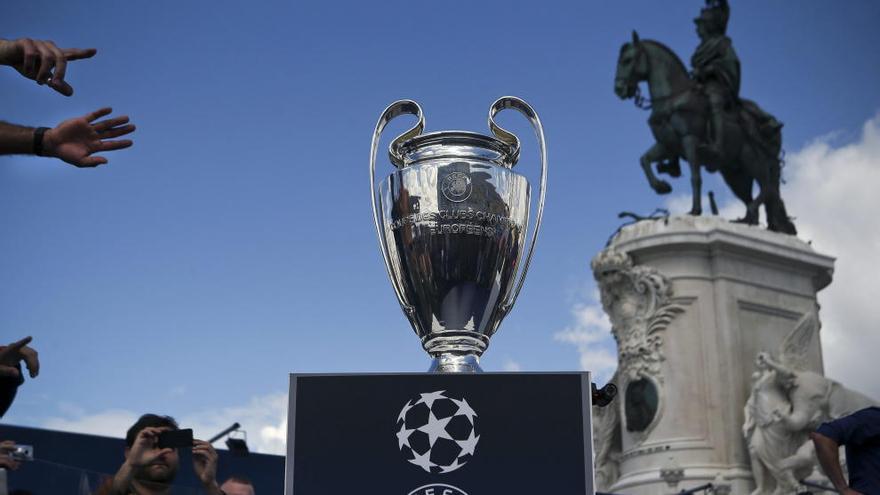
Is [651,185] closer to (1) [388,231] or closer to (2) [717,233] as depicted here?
(2) [717,233]

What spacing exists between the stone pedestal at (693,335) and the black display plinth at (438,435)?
11.2 m

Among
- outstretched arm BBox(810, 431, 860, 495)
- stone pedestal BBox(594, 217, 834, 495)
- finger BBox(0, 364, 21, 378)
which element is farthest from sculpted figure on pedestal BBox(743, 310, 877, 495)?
finger BBox(0, 364, 21, 378)

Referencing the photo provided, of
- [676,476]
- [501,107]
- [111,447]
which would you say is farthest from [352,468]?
[676,476]

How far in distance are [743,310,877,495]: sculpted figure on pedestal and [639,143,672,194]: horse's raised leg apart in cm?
308

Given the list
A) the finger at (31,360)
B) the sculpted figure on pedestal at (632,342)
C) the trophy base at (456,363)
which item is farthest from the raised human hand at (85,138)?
the sculpted figure on pedestal at (632,342)

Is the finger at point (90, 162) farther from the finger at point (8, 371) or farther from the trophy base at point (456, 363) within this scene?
the trophy base at point (456, 363)

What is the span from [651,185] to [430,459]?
14157 mm

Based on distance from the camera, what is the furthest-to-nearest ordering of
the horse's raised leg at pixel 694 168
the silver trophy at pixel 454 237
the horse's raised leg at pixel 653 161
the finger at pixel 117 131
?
the horse's raised leg at pixel 653 161
the horse's raised leg at pixel 694 168
the silver trophy at pixel 454 237
the finger at pixel 117 131

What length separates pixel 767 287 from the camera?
15.2 m

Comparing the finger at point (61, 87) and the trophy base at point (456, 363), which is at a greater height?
the finger at point (61, 87)

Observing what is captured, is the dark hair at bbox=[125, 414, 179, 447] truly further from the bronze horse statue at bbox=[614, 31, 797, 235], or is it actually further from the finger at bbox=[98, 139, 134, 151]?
the bronze horse statue at bbox=[614, 31, 797, 235]

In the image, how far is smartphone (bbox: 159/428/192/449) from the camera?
3.15 metres

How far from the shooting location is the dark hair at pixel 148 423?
11.3 feet

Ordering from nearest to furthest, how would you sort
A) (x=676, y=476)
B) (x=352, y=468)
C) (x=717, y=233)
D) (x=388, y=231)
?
1. (x=352, y=468)
2. (x=388, y=231)
3. (x=676, y=476)
4. (x=717, y=233)
